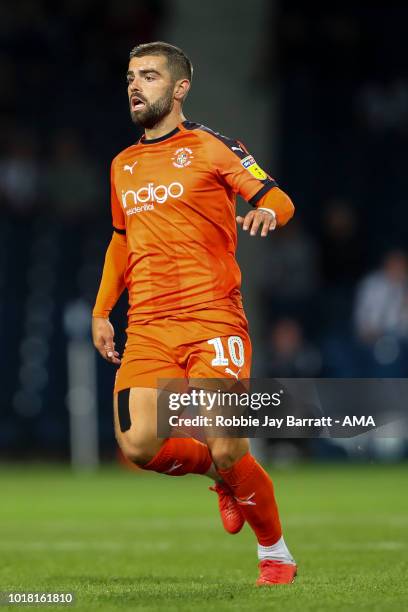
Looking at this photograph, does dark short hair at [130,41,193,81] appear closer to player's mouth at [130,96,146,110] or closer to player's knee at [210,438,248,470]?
player's mouth at [130,96,146,110]

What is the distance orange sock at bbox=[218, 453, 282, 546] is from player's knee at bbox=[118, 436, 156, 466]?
29cm

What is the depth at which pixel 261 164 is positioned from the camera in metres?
18.2

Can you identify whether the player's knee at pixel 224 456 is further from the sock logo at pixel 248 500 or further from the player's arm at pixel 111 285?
the player's arm at pixel 111 285

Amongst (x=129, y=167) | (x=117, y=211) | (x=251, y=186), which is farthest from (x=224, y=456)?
(x=129, y=167)

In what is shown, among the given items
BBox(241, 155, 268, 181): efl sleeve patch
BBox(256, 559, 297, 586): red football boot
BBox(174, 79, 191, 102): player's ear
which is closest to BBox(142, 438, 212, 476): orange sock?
BBox(256, 559, 297, 586): red football boot

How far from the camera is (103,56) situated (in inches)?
788

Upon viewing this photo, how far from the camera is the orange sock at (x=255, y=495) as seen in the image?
599cm

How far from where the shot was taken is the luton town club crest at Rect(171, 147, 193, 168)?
6.13 m

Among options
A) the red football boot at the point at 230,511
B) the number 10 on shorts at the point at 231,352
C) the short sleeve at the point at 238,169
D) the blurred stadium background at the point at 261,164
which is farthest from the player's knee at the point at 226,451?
the blurred stadium background at the point at 261,164

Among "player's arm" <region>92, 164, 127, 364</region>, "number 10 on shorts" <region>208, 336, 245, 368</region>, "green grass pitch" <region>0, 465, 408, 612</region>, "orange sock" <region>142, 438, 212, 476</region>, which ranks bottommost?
"green grass pitch" <region>0, 465, 408, 612</region>

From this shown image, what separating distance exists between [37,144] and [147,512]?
9.07 meters

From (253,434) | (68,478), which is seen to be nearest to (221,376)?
(253,434)

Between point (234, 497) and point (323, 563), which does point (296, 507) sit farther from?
point (234, 497)

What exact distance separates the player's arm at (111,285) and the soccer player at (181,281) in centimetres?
16
